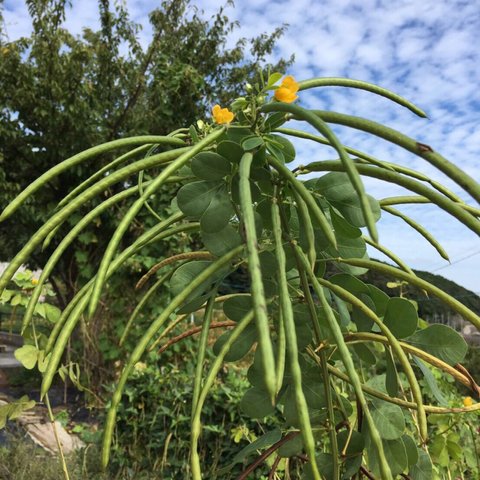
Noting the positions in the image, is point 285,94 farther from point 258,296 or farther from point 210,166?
point 258,296

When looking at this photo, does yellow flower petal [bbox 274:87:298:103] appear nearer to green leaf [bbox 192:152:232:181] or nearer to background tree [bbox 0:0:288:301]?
green leaf [bbox 192:152:232:181]

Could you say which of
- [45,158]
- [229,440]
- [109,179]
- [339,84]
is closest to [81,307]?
[109,179]

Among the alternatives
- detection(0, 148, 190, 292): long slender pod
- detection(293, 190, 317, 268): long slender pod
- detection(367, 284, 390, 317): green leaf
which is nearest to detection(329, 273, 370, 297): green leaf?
detection(367, 284, 390, 317): green leaf

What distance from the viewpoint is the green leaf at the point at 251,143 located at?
1.43 ft

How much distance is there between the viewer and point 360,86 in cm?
53

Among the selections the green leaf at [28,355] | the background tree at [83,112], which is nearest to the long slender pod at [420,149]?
the green leaf at [28,355]

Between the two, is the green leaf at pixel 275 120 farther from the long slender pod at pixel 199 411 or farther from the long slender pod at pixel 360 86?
the long slender pod at pixel 199 411

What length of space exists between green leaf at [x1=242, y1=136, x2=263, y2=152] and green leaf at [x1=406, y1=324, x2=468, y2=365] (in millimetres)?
274

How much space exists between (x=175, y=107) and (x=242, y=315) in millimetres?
4789

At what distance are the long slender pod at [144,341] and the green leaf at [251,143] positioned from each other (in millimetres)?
86

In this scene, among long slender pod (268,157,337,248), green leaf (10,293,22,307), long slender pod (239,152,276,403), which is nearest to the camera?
long slender pod (239,152,276,403)

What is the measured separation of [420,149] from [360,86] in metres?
0.22

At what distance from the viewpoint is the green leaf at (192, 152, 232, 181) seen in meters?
0.44

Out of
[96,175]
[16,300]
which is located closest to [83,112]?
[16,300]
